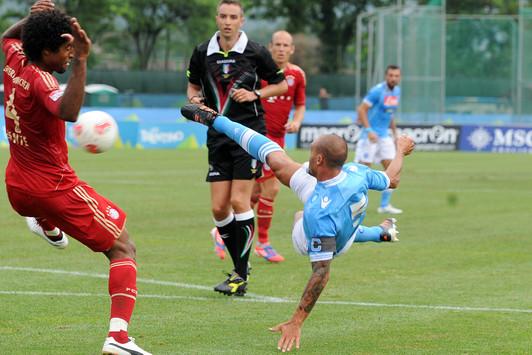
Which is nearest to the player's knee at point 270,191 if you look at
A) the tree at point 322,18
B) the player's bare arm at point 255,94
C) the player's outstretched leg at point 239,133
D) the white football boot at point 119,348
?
the player's bare arm at point 255,94

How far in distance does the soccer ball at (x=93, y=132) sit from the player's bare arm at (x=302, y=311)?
62.3 inches

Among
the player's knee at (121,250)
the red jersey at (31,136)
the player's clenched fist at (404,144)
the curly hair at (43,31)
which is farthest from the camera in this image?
the player's clenched fist at (404,144)

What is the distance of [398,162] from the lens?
304 inches

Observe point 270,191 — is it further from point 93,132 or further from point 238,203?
point 93,132

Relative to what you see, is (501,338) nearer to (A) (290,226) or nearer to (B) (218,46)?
(B) (218,46)

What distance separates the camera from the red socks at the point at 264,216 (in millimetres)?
12164

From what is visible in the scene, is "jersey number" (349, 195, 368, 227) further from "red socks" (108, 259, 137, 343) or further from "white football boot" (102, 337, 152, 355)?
"white football boot" (102, 337, 152, 355)

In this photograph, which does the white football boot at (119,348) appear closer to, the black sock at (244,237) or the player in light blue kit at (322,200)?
Answer: the player in light blue kit at (322,200)

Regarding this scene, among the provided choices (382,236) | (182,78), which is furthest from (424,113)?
(382,236)

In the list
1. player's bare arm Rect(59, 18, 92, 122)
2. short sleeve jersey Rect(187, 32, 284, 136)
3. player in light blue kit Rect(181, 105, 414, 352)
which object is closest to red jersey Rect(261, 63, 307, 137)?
short sleeve jersey Rect(187, 32, 284, 136)

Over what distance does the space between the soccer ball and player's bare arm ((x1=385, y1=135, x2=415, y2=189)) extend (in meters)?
2.03

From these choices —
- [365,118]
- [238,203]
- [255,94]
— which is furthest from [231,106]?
[365,118]

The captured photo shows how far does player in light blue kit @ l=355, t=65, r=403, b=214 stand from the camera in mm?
18734

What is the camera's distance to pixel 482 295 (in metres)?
9.47
